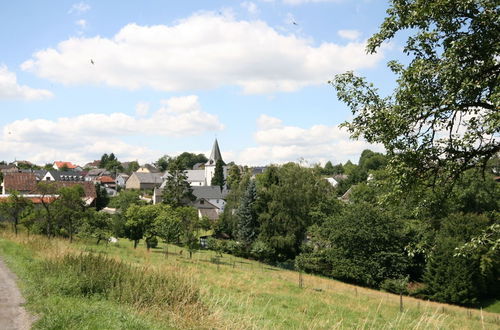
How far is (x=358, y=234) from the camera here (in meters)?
41.5

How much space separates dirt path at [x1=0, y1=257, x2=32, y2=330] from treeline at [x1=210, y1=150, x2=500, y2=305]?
76.7ft

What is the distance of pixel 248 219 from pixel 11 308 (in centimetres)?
4472

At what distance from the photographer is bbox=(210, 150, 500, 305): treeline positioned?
35.7 meters

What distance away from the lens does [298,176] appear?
51.1 m

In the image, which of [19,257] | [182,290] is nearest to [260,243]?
[19,257]

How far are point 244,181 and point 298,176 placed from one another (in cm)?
1059

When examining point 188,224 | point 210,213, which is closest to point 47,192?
point 188,224

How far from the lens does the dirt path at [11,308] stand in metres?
8.70

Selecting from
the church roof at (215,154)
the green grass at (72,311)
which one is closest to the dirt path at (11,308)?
the green grass at (72,311)

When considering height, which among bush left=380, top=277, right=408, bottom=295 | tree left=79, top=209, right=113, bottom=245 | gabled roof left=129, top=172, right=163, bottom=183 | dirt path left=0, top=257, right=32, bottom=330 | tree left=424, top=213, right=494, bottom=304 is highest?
gabled roof left=129, top=172, right=163, bottom=183

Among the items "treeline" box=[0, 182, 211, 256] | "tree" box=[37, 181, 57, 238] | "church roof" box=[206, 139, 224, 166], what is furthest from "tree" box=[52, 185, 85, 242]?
"church roof" box=[206, 139, 224, 166]

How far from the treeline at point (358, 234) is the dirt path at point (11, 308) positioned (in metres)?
23.4

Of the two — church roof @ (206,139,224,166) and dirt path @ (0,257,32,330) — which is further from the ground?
church roof @ (206,139,224,166)

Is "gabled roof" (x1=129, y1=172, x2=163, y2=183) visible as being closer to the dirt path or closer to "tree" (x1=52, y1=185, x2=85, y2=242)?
"tree" (x1=52, y1=185, x2=85, y2=242)
